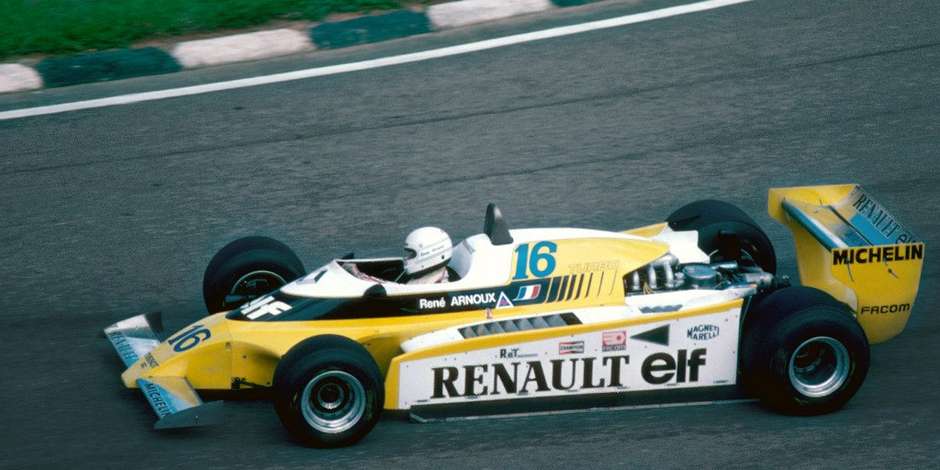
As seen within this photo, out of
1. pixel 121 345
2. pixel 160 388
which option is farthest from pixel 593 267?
pixel 121 345

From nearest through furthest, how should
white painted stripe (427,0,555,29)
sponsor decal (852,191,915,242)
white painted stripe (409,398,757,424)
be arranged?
white painted stripe (409,398,757,424)
sponsor decal (852,191,915,242)
white painted stripe (427,0,555,29)

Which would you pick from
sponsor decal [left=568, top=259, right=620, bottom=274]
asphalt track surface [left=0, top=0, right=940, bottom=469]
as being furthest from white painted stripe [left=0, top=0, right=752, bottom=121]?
sponsor decal [left=568, top=259, right=620, bottom=274]

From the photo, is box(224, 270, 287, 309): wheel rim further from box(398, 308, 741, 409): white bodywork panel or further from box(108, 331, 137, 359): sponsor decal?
box(398, 308, 741, 409): white bodywork panel

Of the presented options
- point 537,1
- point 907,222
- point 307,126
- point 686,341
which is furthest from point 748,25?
point 686,341

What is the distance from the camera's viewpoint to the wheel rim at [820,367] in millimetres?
7156

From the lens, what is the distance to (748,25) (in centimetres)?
1225

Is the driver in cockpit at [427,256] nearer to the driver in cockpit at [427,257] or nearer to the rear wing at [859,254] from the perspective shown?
the driver in cockpit at [427,257]

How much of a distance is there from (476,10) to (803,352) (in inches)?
247

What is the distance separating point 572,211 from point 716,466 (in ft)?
11.6

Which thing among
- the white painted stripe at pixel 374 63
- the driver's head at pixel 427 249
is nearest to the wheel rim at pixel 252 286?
the driver's head at pixel 427 249

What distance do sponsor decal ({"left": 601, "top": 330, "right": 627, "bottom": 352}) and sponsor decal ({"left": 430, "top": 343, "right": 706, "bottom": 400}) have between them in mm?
47

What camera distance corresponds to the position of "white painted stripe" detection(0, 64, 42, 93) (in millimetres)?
11977

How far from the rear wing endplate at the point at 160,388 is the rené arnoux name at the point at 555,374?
119 centimetres

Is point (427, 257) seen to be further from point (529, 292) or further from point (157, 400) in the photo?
point (157, 400)
